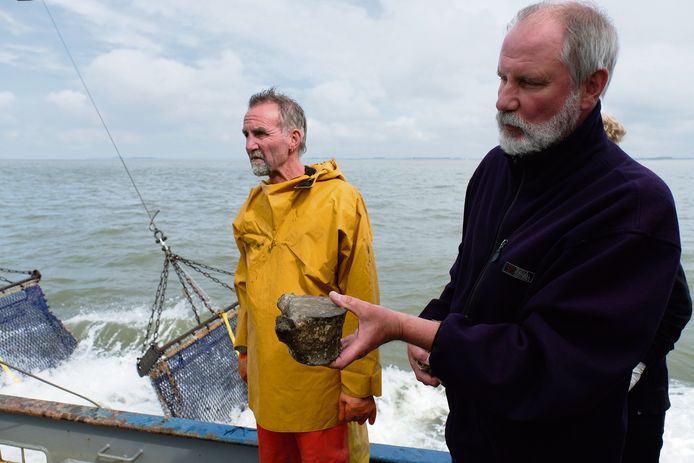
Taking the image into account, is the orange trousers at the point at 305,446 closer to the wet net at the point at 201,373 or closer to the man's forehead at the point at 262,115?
the man's forehead at the point at 262,115

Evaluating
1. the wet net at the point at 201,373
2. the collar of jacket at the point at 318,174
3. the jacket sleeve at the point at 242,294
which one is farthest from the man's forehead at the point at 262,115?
the wet net at the point at 201,373

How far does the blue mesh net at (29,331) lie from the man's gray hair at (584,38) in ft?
20.1

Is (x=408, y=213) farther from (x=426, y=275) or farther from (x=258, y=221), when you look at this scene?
(x=258, y=221)

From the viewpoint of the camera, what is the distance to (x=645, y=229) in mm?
1002

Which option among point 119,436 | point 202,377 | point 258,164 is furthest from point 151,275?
point 258,164

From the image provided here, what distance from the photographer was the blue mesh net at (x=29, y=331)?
5.59 m

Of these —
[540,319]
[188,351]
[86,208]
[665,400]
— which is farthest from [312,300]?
[86,208]

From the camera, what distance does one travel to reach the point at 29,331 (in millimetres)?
5969

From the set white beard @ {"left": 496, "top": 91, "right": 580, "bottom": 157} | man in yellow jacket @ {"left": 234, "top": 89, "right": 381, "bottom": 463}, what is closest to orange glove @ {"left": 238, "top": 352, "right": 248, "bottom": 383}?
man in yellow jacket @ {"left": 234, "top": 89, "right": 381, "bottom": 463}

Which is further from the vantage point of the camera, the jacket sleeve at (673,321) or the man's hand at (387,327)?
the jacket sleeve at (673,321)

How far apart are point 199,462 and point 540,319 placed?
101 inches

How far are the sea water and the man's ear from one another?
195 inches

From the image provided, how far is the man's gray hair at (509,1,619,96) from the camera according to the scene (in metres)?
1.10

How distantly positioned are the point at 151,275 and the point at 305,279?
40.4ft
